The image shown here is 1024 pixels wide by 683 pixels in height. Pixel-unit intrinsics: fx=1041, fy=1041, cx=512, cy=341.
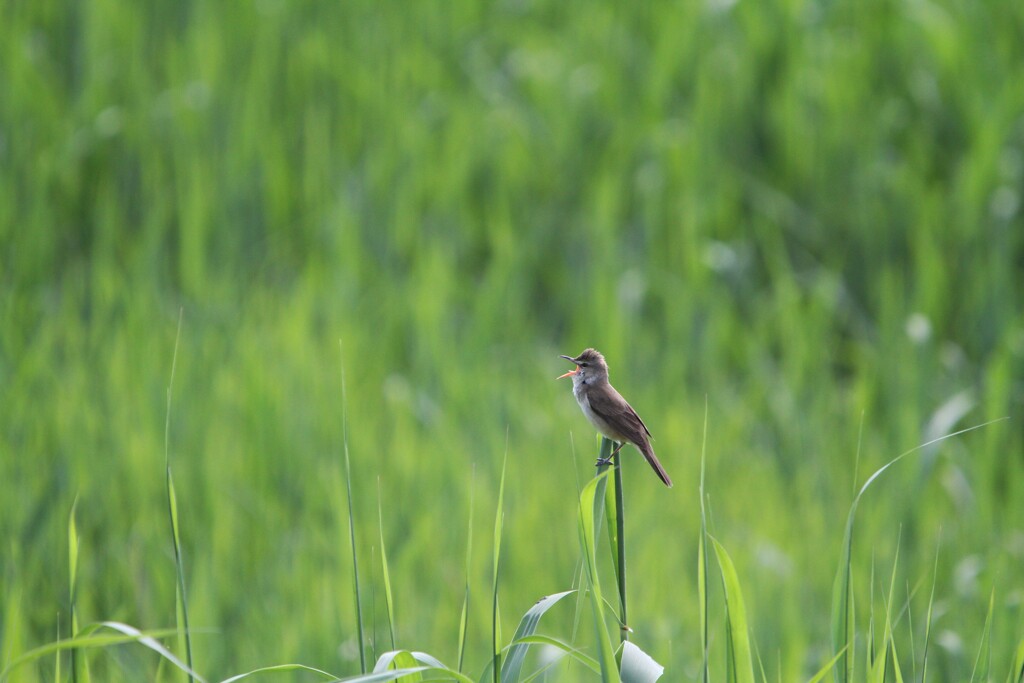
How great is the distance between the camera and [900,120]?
5.09 metres

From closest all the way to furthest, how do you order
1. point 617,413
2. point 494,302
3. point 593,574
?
1. point 593,574
2. point 617,413
3. point 494,302

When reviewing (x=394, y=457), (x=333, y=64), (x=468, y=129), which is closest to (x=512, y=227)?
(x=468, y=129)

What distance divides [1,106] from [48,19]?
748mm

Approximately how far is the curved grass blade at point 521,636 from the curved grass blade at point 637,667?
0.12 metres

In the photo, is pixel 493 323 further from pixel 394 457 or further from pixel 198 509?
pixel 198 509

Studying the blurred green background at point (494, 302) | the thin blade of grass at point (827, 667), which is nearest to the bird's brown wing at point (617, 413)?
the thin blade of grass at point (827, 667)

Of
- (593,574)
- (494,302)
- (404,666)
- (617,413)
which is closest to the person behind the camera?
(593,574)

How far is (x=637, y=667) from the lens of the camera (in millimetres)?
1425

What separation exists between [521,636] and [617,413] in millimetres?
378

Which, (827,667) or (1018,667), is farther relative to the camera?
(1018,667)

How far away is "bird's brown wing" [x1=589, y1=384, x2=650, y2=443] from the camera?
1.63 metres

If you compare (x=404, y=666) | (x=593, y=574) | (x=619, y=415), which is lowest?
(x=404, y=666)

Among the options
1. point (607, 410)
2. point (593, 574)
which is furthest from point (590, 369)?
point (593, 574)

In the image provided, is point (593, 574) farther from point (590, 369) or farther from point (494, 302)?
point (494, 302)
